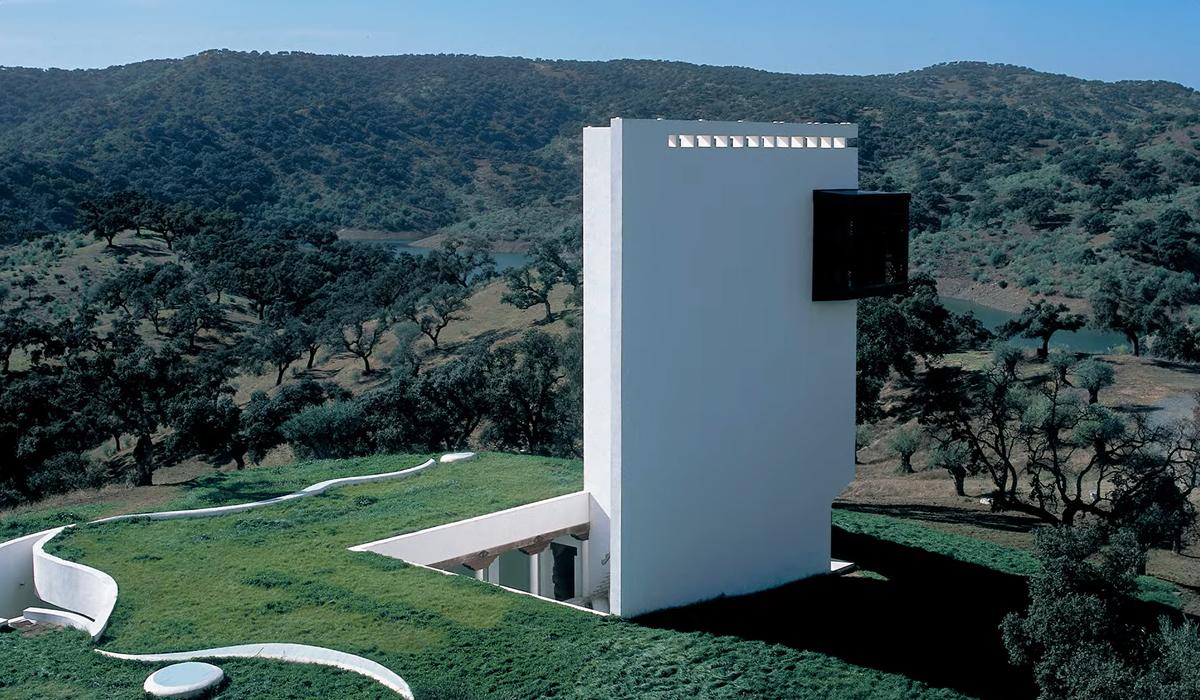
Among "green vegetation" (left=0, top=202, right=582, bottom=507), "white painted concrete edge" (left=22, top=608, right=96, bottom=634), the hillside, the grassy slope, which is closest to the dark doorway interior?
the grassy slope

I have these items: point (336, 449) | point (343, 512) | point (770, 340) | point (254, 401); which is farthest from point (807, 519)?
point (254, 401)

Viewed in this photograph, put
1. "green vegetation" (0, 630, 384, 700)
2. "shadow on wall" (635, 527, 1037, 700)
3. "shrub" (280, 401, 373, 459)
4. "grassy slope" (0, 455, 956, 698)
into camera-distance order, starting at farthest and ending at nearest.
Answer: "shrub" (280, 401, 373, 459), "shadow on wall" (635, 527, 1037, 700), "grassy slope" (0, 455, 956, 698), "green vegetation" (0, 630, 384, 700)

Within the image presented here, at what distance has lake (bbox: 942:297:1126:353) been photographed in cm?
4416

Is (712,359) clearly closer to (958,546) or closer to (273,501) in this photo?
(958,546)

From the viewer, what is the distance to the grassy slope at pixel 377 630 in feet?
39.9

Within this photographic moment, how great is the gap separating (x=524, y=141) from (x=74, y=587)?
3035 inches

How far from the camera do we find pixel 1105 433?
21406 millimetres

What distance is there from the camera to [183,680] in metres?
11.6

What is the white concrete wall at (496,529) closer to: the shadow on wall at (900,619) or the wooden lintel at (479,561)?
the wooden lintel at (479,561)

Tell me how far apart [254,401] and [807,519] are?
71.6 ft

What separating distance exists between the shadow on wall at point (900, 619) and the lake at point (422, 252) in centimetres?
5160

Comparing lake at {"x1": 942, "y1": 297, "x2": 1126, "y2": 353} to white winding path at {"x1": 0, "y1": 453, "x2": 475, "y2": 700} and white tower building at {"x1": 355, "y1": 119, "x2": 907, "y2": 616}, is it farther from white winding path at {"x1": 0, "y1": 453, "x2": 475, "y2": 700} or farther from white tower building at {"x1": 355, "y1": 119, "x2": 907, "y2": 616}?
white winding path at {"x1": 0, "y1": 453, "x2": 475, "y2": 700}

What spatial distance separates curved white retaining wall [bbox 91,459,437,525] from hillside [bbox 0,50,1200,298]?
32.5 m

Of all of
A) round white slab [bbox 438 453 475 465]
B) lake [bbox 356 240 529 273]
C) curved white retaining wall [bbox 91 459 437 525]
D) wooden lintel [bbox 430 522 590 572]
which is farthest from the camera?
lake [bbox 356 240 529 273]
